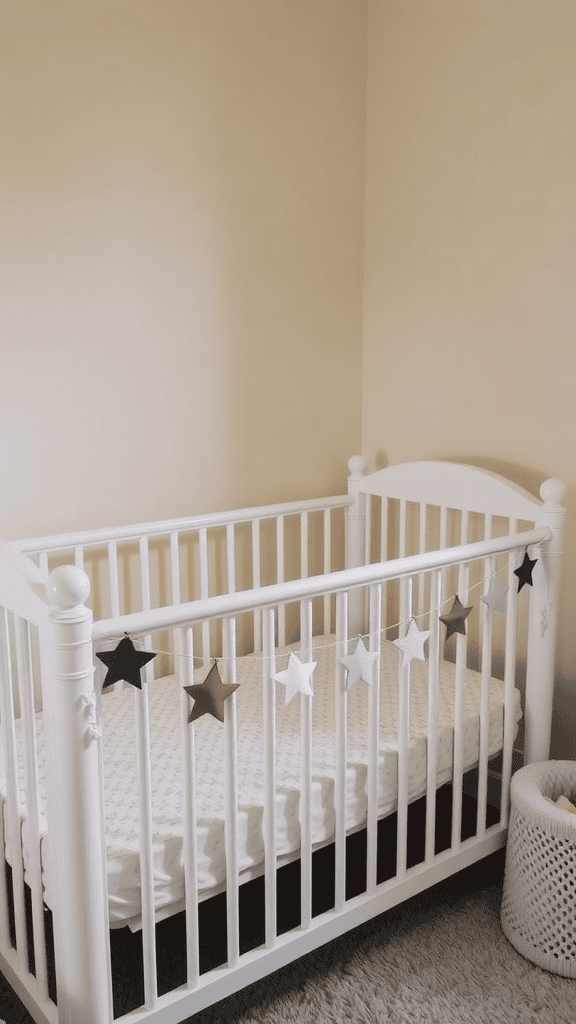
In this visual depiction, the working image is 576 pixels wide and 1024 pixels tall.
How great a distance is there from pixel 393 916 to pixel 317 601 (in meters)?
1.00

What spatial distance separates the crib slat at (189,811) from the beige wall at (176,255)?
0.79m

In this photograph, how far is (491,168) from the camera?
2225 mm

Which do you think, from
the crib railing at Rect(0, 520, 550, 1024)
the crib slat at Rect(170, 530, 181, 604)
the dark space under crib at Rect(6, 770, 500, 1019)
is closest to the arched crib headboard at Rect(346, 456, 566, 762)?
the crib railing at Rect(0, 520, 550, 1024)

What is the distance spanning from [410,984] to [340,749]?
0.50 meters

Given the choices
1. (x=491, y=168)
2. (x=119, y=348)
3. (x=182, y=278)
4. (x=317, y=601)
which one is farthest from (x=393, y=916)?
(x=491, y=168)

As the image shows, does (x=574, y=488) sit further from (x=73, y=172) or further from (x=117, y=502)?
(x=73, y=172)

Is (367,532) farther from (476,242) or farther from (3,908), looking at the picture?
(3,908)

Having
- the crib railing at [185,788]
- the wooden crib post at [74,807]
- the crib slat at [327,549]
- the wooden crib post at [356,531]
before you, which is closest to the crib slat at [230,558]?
the crib slat at [327,549]

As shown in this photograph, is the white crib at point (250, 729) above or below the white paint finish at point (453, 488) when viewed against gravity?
below

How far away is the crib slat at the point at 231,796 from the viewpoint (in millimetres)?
1458

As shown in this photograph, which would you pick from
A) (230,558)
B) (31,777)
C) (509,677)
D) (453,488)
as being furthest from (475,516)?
(31,777)

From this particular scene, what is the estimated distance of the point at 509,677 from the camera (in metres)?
1.95

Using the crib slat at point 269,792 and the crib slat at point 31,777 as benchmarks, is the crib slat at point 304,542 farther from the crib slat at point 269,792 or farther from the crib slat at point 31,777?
the crib slat at point 31,777

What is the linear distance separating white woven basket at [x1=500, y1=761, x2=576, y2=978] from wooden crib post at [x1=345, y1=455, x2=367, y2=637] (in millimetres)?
818
